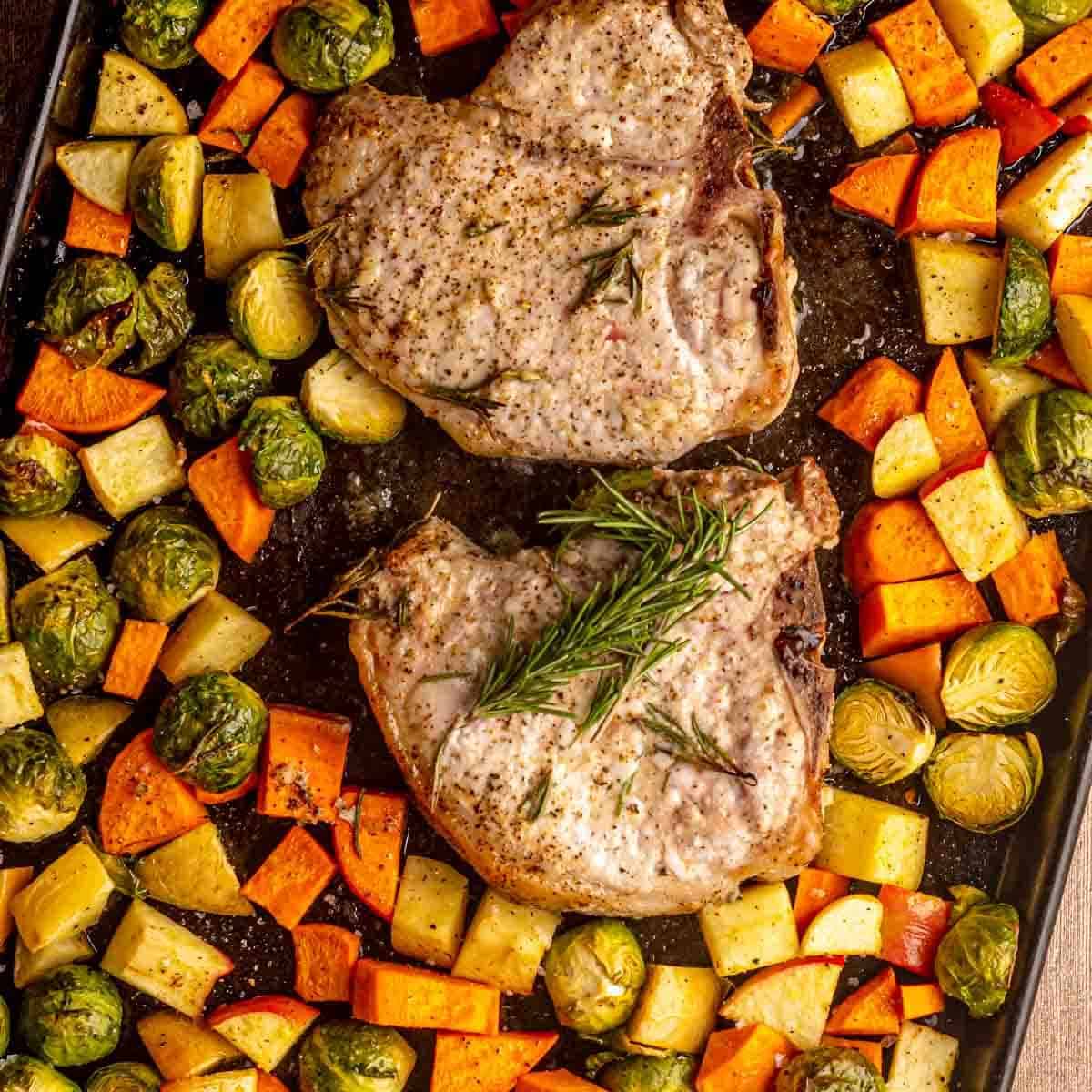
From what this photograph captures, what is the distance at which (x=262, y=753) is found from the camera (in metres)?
4.73

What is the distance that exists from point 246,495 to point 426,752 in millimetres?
963

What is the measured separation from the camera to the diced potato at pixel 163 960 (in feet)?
15.4

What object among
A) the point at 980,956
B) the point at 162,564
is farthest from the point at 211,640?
the point at 980,956

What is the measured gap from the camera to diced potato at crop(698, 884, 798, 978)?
4832 millimetres

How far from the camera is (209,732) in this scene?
452 cm

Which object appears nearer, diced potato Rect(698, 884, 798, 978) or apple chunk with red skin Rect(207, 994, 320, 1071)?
apple chunk with red skin Rect(207, 994, 320, 1071)

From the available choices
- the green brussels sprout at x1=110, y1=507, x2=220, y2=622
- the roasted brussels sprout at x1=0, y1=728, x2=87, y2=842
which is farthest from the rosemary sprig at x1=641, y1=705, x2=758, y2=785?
the roasted brussels sprout at x1=0, y1=728, x2=87, y2=842

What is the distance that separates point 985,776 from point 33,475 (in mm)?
3087

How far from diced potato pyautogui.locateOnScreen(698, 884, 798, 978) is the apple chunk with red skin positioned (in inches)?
50.2

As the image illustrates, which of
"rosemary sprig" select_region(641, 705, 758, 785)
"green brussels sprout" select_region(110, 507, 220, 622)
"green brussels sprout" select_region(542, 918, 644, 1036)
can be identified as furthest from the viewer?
"green brussels sprout" select_region(542, 918, 644, 1036)

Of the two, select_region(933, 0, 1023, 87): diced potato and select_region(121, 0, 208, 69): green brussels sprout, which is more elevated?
select_region(121, 0, 208, 69): green brussels sprout

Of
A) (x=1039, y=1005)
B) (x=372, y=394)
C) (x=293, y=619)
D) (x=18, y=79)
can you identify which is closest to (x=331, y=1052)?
(x=293, y=619)

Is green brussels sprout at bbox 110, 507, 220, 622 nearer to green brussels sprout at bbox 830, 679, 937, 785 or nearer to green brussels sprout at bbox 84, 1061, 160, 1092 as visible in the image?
green brussels sprout at bbox 84, 1061, 160, 1092

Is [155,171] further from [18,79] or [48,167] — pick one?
[18,79]
